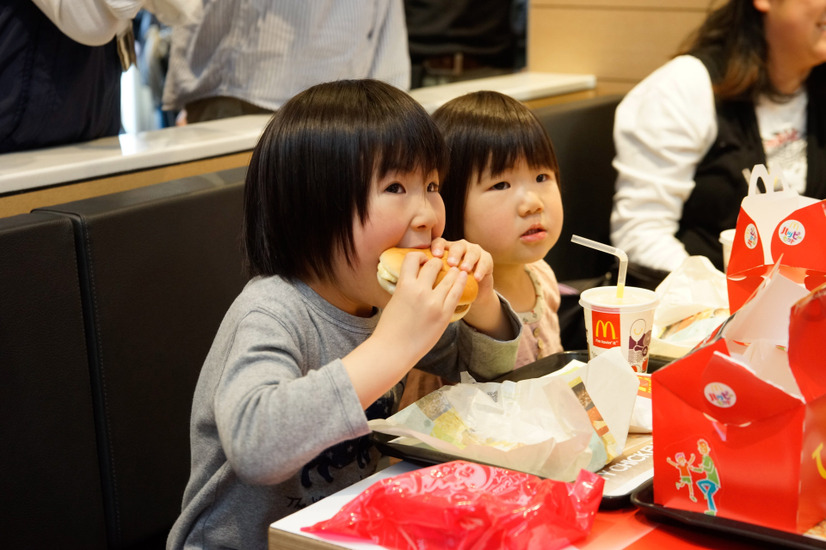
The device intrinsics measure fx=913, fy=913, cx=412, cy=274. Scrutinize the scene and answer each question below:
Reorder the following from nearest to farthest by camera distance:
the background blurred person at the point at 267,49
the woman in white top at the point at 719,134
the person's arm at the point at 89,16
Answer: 1. the person's arm at the point at 89,16
2. the background blurred person at the point at 267,49
3. the woman in white top at the point at 719,134

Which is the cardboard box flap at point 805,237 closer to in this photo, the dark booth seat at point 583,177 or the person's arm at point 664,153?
the person's arm at point 664,153

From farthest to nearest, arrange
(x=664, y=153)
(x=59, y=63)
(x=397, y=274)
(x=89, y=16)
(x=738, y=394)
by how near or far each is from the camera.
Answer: (x=664, y=153) < (x=59, y=63) < (x=89, y=16) < (x=397, y=274) < (x=738, y=394)

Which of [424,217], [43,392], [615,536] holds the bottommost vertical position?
[43,392]

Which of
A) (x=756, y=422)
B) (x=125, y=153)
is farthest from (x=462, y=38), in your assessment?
(x=756, y=422)

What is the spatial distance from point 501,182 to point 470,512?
893 millimetres

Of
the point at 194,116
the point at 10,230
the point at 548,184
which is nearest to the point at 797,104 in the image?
the point at 548,184

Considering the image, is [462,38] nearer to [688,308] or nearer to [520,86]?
[520,86]

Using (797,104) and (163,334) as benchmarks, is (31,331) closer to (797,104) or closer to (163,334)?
(163,334)

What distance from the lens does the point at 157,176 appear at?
193 centimetres

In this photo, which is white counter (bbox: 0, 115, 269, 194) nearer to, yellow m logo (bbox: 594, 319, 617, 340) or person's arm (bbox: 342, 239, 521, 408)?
person's arm (bbox: 342, 239, 521, 408)

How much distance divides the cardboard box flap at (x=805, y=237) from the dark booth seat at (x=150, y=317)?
1.05m

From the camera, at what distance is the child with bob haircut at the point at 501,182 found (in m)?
1.63

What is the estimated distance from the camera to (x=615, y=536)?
895 mm

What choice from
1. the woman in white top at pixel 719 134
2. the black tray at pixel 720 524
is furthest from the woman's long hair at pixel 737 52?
the black tray at pixel 720 524
